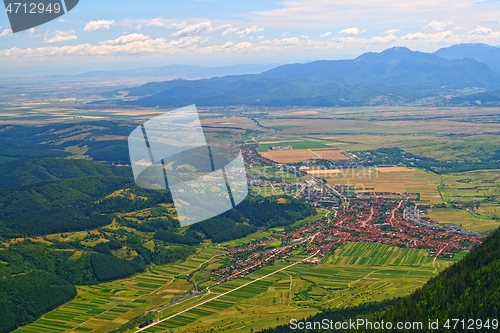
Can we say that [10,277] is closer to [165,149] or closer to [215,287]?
[215,287]

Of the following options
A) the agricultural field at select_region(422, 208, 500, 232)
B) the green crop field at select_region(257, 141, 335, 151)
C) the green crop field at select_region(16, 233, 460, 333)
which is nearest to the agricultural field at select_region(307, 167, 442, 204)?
the agricultural field at select_region(422, 208, 500, 232)

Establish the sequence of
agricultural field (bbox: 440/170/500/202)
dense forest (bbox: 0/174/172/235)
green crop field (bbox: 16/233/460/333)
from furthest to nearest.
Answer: agricultural field (bbox: 440/170/500/202), dense forest (bbox: 0/174/172/235), green crop field (bbox: 16/233/460/333)

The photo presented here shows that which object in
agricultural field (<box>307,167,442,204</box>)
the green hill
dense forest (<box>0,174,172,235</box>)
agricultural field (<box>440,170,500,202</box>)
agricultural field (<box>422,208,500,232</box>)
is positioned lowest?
agricultural field (<box>440,170,500,202</box>)

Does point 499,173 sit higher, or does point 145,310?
point 145,310

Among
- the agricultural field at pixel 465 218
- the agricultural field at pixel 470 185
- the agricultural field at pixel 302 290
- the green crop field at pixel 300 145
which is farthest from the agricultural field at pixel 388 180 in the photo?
the green crop field at pixel 300 145

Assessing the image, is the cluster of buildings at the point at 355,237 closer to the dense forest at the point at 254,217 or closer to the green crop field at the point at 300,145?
the dense forest at the point at 254,217

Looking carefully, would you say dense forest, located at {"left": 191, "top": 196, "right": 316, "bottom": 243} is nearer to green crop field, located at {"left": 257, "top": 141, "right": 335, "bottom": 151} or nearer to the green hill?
the green hill

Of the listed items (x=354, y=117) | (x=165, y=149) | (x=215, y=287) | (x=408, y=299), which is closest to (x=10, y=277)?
(x=215, y=287)

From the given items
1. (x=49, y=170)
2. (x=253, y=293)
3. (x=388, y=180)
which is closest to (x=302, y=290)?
(x=253, y=293)

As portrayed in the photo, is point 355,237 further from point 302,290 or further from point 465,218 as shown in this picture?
point 302,290

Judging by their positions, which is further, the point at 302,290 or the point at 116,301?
the point at 302,290

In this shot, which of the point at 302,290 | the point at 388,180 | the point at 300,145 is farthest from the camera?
the point at 300,145
